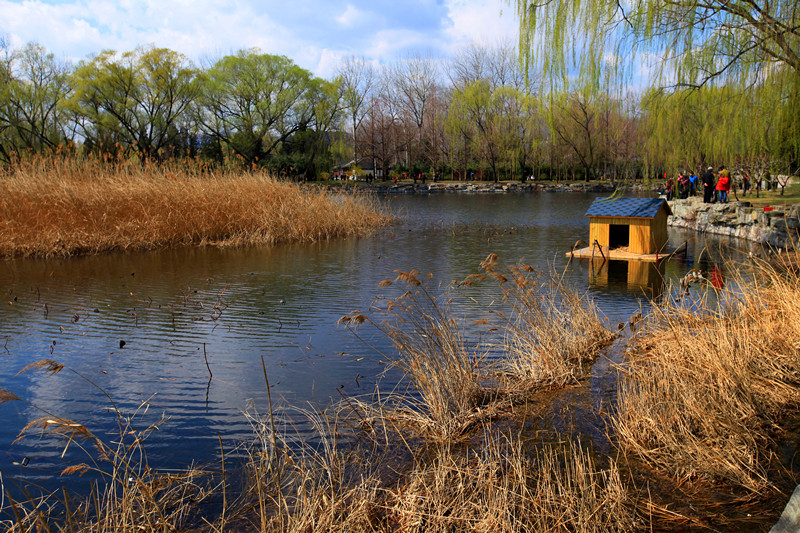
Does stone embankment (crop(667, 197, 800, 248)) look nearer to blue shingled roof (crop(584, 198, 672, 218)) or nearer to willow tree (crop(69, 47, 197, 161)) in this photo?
blue shingled roof (crop(584, 198, 672, 218))

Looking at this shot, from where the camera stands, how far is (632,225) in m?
15.2

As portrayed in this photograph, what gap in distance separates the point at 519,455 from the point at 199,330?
6.33m

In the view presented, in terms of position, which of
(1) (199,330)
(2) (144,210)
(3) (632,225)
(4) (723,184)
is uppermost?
(4) (723,184)

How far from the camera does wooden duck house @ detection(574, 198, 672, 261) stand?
588 inches

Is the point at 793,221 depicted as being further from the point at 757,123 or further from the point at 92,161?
the point at 92,161

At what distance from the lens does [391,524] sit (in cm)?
359

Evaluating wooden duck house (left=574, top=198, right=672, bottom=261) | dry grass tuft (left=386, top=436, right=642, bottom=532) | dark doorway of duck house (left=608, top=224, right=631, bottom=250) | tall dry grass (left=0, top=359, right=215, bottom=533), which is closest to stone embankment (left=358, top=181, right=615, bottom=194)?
dark doorway of duck house (left=608, top=224, right=631, bottom=250)

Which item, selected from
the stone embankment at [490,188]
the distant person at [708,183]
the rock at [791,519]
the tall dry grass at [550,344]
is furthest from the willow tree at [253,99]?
the rock at [791,519]

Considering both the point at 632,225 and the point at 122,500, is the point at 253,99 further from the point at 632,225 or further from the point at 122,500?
the point at 122,500

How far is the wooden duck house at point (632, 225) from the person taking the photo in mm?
14938

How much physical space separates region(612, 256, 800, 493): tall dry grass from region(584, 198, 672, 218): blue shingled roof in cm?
896

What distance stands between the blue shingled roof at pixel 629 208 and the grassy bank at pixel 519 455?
8.53 meters

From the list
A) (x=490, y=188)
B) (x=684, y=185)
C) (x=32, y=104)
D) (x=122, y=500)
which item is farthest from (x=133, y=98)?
(x=122, y=500)

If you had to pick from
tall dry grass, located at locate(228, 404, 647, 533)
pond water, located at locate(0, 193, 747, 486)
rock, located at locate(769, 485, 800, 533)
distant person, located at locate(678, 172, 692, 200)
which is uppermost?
distant person, located at locate(678, 172, 692, 200)
